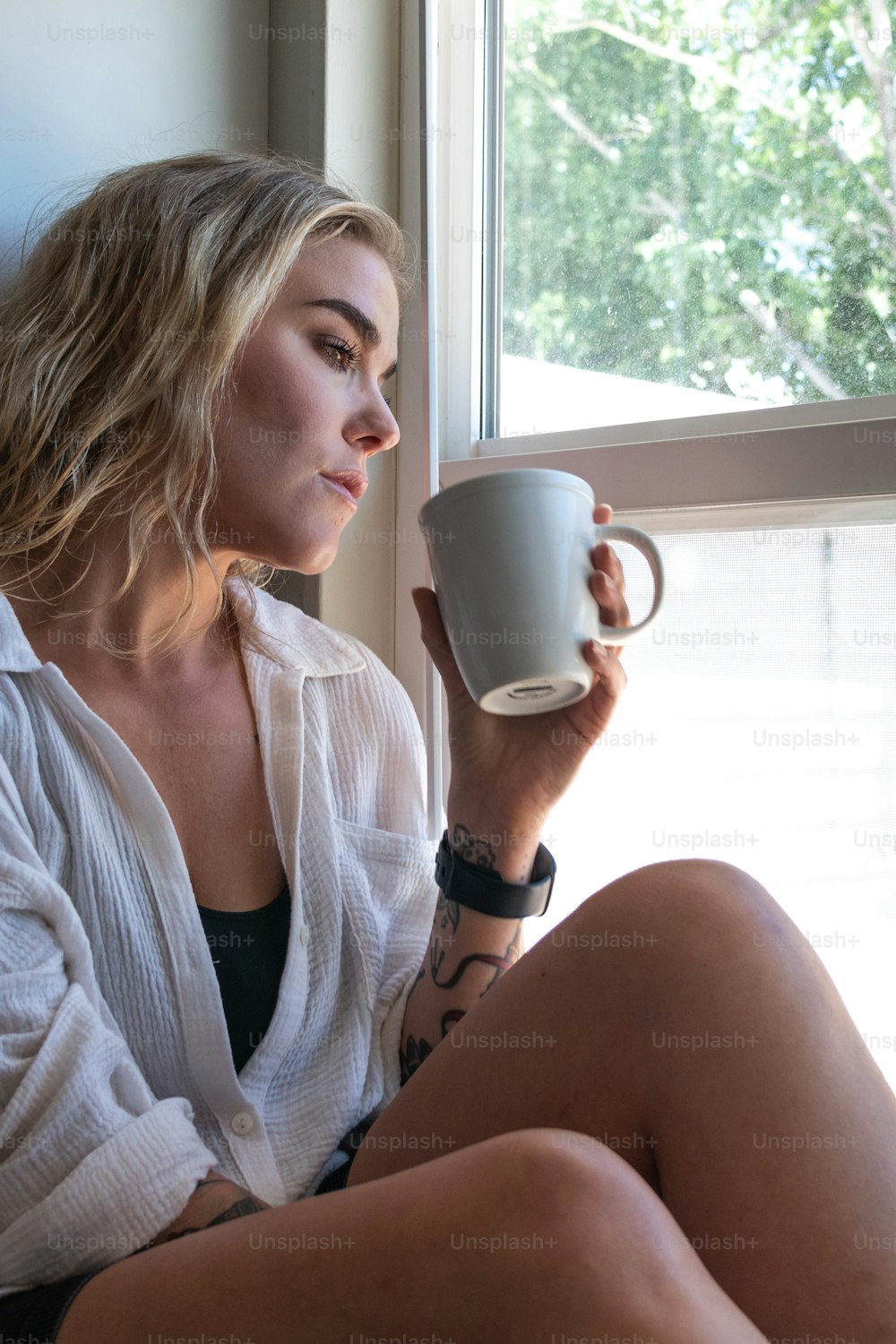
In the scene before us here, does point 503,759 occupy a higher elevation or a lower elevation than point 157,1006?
higher

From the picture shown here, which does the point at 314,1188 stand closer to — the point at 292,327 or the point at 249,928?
the point at 249,928

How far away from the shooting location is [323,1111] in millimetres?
945

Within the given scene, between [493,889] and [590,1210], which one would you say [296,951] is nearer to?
[493,889]

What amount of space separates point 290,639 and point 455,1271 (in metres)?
0.68

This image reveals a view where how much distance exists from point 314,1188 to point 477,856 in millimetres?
299

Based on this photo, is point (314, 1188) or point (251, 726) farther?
point (251, 726)

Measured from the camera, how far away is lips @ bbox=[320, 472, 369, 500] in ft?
3.43

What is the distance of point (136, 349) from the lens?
3.42 ft

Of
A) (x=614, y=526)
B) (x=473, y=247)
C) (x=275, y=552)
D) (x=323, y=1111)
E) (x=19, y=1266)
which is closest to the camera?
(x=19, y=1266)

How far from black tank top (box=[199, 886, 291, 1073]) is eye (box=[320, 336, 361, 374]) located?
0.51 meters

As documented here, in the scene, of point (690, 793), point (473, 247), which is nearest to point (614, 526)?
point (690, 793)

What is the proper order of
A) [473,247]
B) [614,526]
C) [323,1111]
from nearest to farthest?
[614,526], [323,1111], [473,247]

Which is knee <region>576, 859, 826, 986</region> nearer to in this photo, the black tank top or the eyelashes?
the black tank top

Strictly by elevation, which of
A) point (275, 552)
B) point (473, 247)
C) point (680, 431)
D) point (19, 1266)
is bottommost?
point (19, 1266)
